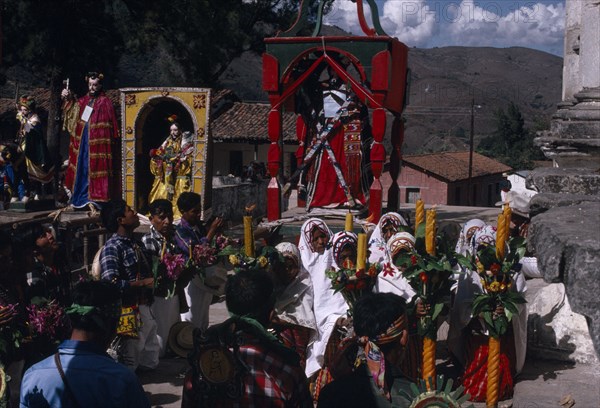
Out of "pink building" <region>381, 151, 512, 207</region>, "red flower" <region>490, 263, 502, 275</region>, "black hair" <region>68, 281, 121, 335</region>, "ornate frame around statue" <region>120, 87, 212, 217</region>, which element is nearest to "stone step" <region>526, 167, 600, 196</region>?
"red flower" <region>490, 263, 502, 275</region>

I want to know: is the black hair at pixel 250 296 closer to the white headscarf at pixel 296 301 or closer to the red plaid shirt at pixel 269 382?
the red plaid shirt at pixel 269 382

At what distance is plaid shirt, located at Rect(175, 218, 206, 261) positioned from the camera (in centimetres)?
802

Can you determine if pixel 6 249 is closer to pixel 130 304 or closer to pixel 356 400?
pixel 130 304

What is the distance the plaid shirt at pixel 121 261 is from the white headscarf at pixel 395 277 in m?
2.13

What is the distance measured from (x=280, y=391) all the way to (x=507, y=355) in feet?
12.9

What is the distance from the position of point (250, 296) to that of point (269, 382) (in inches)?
17.3

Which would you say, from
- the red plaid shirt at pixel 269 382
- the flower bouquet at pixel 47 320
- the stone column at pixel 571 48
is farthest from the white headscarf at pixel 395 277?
the stone column at pixel 571 48

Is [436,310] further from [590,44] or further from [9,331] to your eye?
[9,331]

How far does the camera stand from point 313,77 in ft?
38.3

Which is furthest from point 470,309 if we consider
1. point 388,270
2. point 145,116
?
point 145,116

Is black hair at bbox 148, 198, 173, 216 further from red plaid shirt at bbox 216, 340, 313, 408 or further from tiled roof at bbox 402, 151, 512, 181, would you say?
tiled roof at bbox 402, 151, 512, 181

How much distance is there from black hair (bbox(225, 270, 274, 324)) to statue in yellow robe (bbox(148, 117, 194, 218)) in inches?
354

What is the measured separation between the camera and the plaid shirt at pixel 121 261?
22.9ft

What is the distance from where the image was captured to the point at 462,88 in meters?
102
